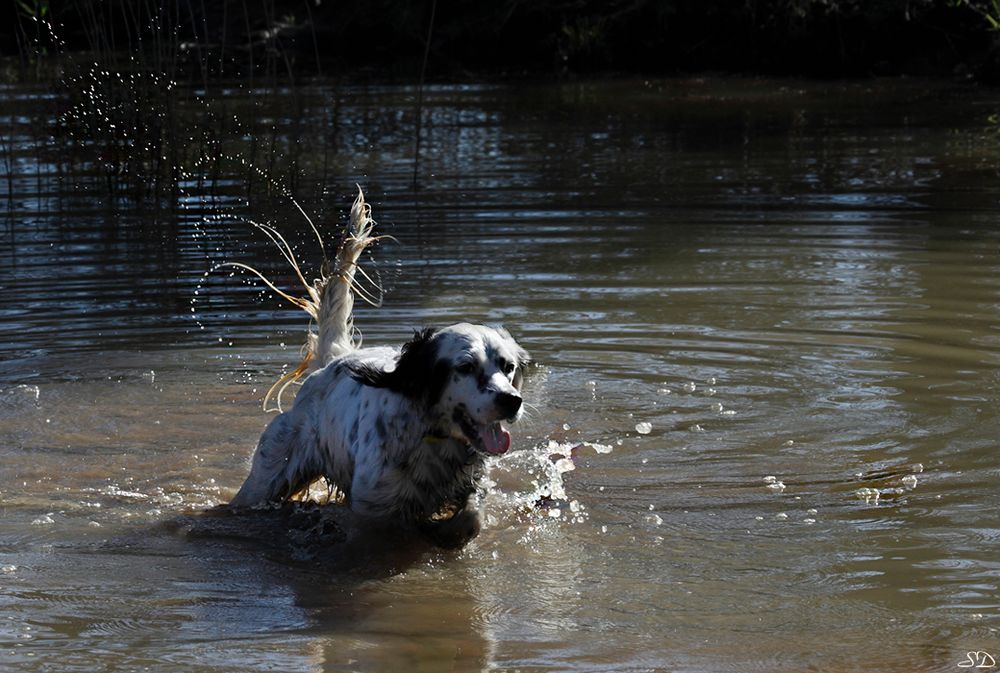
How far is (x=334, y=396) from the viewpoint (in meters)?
5.99

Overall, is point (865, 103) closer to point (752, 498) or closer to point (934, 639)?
point (752, 498)

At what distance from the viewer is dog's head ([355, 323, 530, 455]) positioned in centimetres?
534

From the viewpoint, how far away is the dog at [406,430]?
5.42 m

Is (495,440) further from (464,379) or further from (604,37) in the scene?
(604,37)

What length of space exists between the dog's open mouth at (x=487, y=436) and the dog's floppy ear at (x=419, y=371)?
16 centimetres

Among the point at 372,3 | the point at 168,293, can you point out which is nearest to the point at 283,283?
the point at 168,293

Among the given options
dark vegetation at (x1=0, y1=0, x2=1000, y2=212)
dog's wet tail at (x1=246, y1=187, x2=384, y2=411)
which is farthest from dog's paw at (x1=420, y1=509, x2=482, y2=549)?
dark vegetation at (x1=0, y1=0, x2=1000, y2=212)

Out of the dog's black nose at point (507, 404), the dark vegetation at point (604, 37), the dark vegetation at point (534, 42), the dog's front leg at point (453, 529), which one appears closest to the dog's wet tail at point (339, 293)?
the dog's front leg at point (453, 529)

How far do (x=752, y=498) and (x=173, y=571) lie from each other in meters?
2.43

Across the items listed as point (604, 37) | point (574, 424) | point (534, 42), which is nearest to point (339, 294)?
point (574, 424)

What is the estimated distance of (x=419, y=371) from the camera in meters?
5.49

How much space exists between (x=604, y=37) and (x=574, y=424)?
19.1m

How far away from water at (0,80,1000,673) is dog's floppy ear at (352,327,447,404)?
0.66 metres

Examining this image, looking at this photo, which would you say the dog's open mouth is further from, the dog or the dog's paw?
the dog's paw
